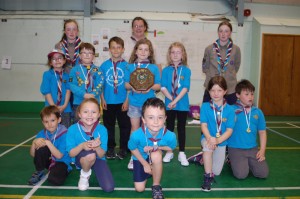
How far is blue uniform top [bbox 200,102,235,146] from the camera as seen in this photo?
3.65 m

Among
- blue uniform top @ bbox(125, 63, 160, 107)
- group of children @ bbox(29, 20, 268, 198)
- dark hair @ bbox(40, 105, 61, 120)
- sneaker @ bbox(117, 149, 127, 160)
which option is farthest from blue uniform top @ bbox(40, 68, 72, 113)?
sneaker @ bbox(117, 149, 127, 160)

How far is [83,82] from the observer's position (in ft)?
13.2

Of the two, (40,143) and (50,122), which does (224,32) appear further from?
(40,143)

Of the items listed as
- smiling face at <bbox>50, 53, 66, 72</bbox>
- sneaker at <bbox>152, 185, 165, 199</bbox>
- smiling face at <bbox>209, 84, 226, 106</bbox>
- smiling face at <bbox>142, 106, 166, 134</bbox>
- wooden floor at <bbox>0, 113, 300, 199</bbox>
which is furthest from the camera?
smiling face at <bbox>50, 53, 66, 72</bbox>

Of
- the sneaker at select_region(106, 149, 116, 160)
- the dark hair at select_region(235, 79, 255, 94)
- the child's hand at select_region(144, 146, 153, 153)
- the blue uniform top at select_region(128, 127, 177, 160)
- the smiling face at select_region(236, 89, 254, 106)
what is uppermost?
the dark hair at select_region(235, 79, 255, 94)

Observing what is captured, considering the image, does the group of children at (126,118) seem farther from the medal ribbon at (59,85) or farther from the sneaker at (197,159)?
the sneaker at (197,159)

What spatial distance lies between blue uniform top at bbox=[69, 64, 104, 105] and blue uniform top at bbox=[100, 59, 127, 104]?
14 centimetres

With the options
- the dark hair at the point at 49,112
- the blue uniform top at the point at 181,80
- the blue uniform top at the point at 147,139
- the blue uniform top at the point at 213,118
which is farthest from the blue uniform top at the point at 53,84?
the blue uniform top at the point at 213,118

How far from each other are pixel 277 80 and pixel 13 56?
762cm

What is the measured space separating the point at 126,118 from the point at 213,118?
1356 mm

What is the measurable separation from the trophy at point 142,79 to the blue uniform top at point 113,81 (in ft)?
1.07

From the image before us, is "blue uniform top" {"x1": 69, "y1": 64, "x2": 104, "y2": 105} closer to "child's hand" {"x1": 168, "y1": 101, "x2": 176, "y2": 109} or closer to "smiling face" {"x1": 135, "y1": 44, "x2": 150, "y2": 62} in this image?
"smiling face" {"x1": 135, "y1": 44, "x2": 150, "y2": 62}

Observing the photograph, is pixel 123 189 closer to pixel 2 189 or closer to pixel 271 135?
pixel 2 189

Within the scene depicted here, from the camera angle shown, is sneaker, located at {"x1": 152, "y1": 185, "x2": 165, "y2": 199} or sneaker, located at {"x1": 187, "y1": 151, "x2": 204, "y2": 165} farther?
sneaker, located at {"x1": 187, "y1": 151, "x2": 204, "y2": 165}
